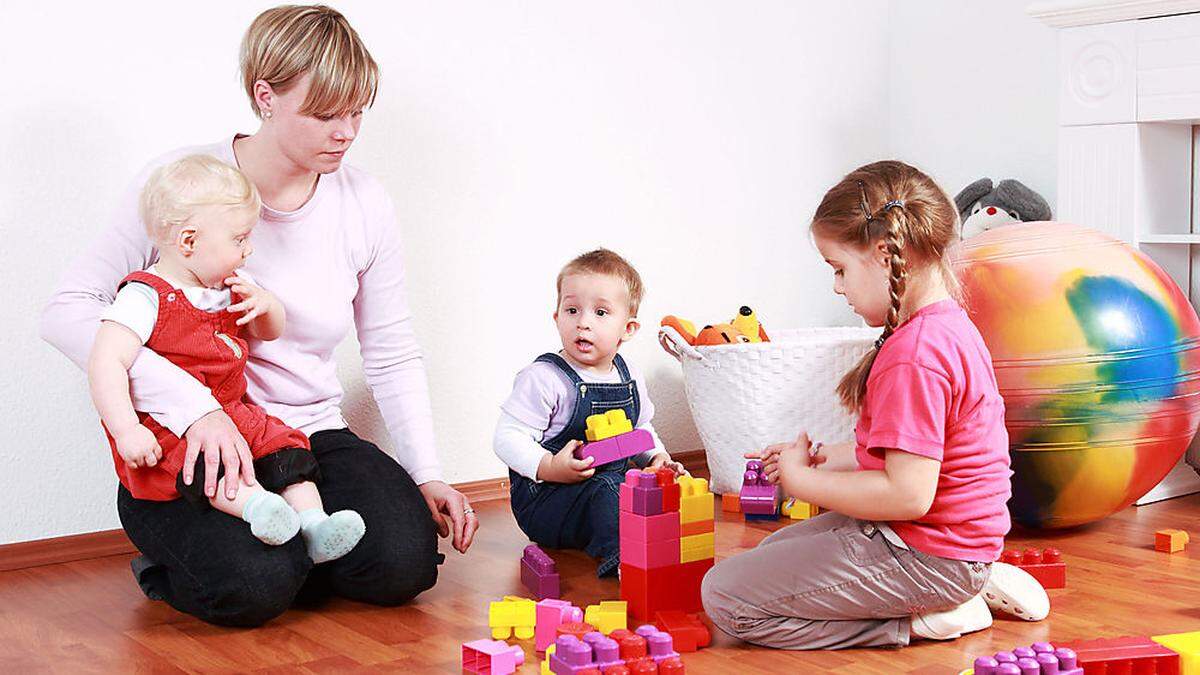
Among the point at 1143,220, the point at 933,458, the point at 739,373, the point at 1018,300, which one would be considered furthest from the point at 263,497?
the point at 1143,220

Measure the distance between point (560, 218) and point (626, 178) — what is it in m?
0.21

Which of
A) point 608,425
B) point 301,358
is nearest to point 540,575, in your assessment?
point 608,425

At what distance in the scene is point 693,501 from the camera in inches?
72.2

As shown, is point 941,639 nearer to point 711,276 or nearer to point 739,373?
point 739,373

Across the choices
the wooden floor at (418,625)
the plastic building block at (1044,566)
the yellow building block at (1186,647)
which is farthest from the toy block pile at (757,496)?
the yellow building block at (1186,647)

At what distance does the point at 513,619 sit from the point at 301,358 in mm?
602

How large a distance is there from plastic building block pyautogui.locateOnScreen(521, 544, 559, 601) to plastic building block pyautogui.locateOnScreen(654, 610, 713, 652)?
23 centimetres

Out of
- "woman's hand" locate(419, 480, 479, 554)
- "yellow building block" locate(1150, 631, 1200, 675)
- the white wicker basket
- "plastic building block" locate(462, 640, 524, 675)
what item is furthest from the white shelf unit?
"plastic building block" locate(462, 640, 524, 675)

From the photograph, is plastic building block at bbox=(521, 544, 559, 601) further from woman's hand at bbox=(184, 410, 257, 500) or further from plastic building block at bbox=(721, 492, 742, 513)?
plastic building block at bbox=(721, 492, 742, 513)

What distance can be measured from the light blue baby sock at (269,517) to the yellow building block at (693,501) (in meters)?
0.54

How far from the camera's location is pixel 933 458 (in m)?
1.62

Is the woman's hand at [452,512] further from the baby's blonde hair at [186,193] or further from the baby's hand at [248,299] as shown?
the baby's blonde hair at [186,193]

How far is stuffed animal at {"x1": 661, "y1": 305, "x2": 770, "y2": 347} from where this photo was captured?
2.73 metres

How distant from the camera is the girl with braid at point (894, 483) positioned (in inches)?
65.1
